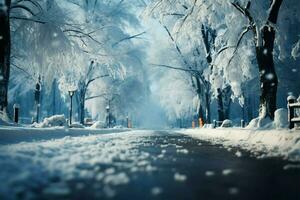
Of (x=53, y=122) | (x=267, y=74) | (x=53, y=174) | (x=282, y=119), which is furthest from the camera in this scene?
(x=53, y=122)

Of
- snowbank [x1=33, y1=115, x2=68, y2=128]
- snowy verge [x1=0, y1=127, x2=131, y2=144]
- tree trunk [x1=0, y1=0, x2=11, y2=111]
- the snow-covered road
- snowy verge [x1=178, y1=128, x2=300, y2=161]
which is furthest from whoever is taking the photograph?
snowbank [x1=33, y1=115, x2=68, y2=128]

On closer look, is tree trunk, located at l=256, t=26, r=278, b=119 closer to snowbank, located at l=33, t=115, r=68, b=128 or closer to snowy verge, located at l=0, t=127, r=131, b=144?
snowy verge, located at l=0, t=127, r=131, b=144

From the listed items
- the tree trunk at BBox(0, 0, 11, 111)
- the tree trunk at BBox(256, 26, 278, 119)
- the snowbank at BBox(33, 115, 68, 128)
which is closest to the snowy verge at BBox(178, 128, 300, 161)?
the tree trunk at BBox(256, 26, 278, 119)

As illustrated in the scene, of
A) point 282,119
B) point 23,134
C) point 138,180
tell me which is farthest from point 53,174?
point 282,119

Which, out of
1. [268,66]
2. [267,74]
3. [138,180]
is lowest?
[138,180]

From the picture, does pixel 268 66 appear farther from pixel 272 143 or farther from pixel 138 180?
pixel 138 180

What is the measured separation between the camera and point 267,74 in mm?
15211

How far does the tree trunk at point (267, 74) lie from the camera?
49.3ft

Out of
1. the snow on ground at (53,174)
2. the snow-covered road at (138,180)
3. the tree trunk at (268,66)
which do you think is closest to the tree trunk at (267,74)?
the tree trunk at (268,66)

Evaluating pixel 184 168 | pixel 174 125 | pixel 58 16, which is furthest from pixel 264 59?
pixel 174 125

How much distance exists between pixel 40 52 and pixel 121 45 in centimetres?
2130

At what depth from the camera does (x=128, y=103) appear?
45969mm

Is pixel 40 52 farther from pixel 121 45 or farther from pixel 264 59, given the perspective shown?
pixel 121 45

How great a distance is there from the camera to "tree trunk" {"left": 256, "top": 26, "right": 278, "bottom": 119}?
15.0 metres
